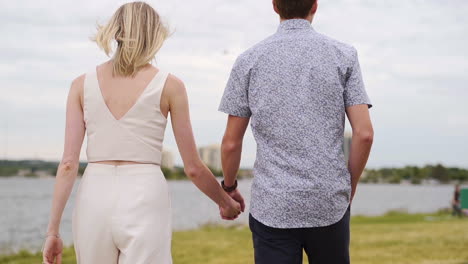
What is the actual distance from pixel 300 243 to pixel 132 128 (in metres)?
1.16

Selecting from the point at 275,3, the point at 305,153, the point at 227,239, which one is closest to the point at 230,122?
the point at 305,153

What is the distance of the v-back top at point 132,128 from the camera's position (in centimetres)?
364

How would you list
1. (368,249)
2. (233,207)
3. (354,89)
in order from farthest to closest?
(368,249), (233,207), (354,89)

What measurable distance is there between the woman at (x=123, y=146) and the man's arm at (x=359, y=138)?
3.07 feet

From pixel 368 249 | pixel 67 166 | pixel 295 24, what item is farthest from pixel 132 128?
pixel 368 249

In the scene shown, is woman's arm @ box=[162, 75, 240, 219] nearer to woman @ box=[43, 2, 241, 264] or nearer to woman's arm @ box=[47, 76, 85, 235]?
woman @ box=[43, 2, 241, 264]

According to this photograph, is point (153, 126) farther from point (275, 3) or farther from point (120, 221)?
point (275, 3)

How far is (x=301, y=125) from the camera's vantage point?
11.7 ft

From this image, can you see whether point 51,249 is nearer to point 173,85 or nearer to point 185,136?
point 185,136

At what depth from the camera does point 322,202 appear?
11.7ft

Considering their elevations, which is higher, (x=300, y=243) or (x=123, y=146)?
(x=123, y=146)

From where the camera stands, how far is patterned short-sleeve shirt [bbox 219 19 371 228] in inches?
141

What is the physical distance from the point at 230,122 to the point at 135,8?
2.82ft

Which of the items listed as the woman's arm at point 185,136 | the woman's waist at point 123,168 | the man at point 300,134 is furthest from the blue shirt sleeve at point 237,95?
the woman's waist at point 123,168
